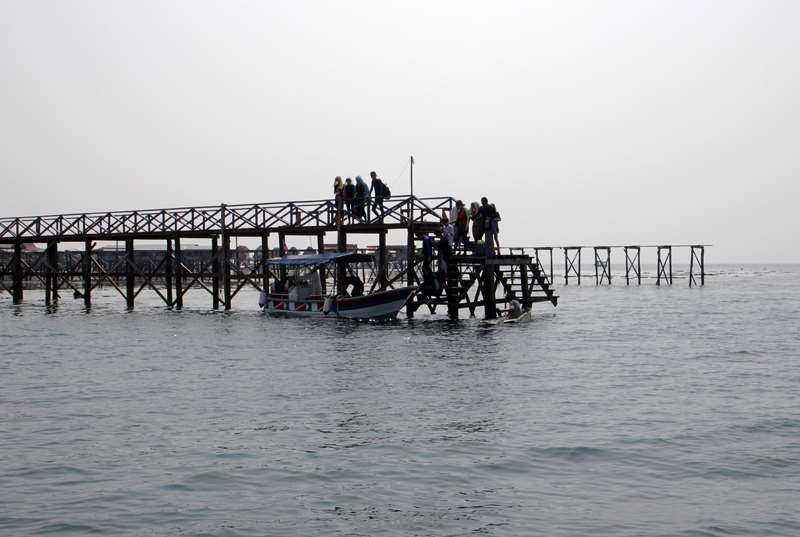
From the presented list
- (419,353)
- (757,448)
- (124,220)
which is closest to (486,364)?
(419,353)

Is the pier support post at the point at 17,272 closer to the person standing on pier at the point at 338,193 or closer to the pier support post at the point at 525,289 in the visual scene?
the person standing on pier at the point at 338,193

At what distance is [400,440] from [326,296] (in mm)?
23302

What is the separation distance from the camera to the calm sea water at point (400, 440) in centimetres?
942

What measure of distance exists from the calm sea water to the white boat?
833 centimetres

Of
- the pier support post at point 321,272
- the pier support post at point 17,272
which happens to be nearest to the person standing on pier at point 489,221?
the pier support post at point 321,272

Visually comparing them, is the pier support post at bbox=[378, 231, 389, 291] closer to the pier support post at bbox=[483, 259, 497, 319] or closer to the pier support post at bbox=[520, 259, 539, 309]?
the pier support post at bbox=[483, 259, 497, 319]

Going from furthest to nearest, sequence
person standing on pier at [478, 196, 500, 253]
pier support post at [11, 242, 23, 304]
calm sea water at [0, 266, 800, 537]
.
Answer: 1. pier support post at [11, 242, 23, 304]
2. person standing on pier at [478, 196, 500, 253]
3. calm sea water at [0, 266, 800, 537]

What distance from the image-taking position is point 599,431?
13.6 meters

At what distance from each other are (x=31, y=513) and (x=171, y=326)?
2722 cm

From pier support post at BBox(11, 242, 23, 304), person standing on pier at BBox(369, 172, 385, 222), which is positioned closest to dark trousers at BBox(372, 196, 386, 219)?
person standing on pier at BBox(369, 172, 385, 222)

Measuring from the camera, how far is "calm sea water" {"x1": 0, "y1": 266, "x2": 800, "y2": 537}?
942cm

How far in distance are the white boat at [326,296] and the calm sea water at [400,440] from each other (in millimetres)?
8327

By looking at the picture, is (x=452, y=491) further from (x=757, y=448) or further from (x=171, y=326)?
(x=171, y=326)

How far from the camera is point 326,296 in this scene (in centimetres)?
3606
